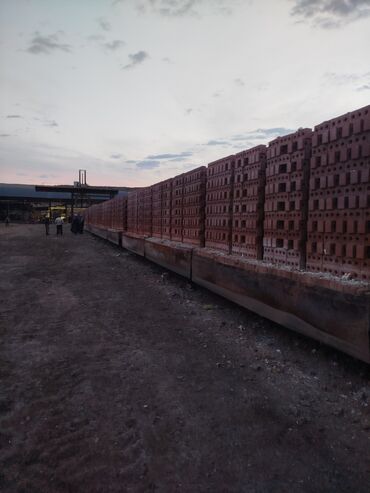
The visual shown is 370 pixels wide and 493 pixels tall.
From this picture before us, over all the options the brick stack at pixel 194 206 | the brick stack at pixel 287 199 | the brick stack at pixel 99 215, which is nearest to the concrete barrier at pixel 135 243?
the brick stack at pixel 194 206

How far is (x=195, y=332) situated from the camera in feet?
15.3

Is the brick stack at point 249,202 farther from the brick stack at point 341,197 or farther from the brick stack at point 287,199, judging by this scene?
the brick stack at point 341,197

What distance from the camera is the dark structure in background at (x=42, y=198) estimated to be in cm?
4809

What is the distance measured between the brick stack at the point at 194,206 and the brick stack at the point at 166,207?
1.22m

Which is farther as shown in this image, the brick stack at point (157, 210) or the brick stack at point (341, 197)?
the brick stack at point (157, 210)

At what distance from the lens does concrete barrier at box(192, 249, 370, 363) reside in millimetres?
2994

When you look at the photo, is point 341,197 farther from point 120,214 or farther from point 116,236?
point 120,214

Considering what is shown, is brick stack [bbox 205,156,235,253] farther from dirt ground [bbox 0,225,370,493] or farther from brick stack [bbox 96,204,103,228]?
brick stack [bbox 96,204,103,228]

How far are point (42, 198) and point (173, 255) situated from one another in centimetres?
5382

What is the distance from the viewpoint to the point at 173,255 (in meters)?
8.08

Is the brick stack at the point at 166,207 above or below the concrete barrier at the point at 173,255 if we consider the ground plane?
above

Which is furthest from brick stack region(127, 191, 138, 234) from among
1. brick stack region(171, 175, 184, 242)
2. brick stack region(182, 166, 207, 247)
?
brick stack region(182, 166, 207, 247)

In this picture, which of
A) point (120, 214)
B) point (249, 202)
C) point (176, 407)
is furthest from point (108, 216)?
point (176, 407)

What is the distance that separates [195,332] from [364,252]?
241 cm
